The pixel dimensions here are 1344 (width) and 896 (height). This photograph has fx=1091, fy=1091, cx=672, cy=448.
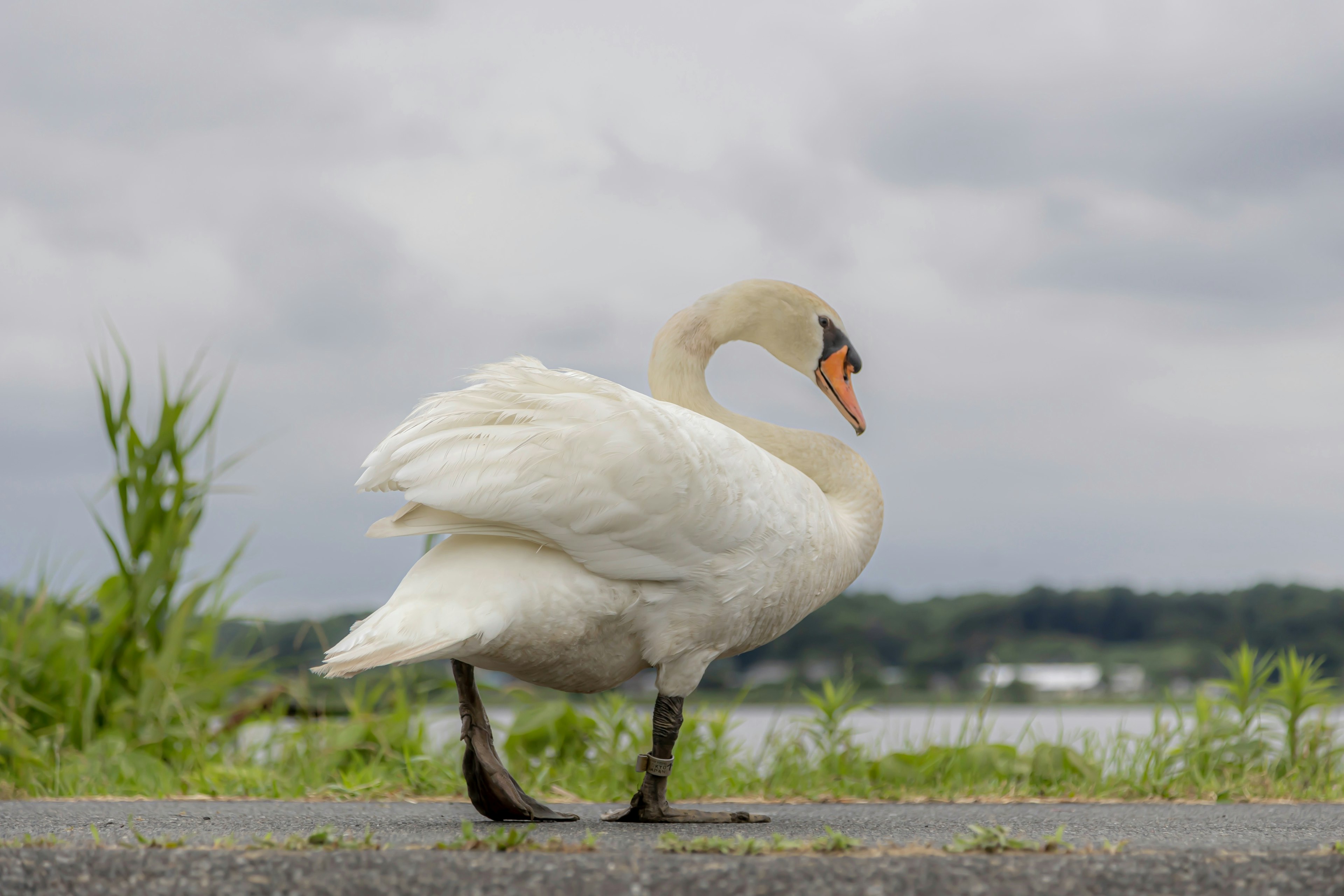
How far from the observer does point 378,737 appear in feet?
19.7

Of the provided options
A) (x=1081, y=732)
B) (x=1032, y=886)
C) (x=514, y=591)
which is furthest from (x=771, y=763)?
(x=1032, y=886)

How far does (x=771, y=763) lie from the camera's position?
5.77 meters

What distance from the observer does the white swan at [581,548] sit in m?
3.53

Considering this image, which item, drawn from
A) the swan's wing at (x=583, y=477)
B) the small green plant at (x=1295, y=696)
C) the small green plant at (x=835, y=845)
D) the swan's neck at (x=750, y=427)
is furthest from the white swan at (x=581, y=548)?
the small green plant at (x=1295, y=696)

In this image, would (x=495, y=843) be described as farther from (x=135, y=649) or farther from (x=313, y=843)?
(x=135, y=649)

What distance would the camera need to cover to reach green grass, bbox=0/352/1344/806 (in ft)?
17.8

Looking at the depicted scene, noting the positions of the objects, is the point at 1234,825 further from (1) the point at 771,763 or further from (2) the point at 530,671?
(2) the point at 530,671

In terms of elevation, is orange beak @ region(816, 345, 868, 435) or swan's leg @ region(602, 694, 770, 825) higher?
orange beak @ region(816, 345, 868, 435)

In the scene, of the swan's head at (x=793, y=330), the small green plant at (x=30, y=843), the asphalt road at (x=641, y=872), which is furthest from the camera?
the swan's head at (x=793, y=330)

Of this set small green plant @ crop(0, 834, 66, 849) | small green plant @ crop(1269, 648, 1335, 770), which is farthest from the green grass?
small green plant @ crop(0, 834, 66, 849)

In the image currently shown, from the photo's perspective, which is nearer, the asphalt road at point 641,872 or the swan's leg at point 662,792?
the asphalt road at point 641,872

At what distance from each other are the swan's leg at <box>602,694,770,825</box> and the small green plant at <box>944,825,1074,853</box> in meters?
1.32

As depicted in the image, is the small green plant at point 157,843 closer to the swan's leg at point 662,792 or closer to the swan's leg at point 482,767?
the swan's leg at point 482,767

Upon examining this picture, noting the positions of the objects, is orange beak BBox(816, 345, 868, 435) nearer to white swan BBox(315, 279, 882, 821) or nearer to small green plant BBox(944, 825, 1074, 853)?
white swan BBox(315, 279, 882, 821)
